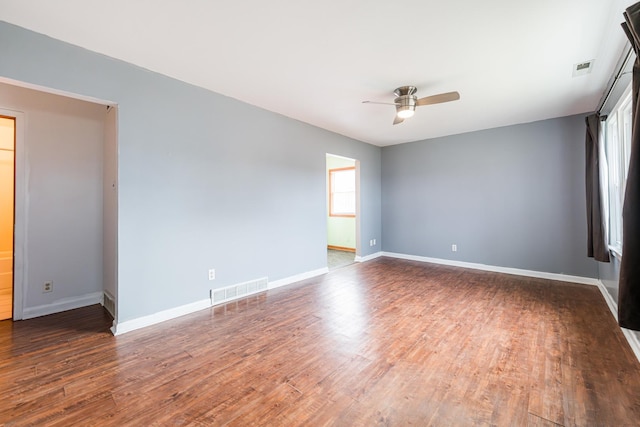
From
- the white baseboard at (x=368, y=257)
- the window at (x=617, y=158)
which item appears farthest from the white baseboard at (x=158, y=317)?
the window at (x=617, y=158)

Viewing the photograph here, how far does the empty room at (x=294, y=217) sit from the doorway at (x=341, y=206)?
7.57 ft

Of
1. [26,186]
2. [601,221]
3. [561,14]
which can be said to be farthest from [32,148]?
[601,221]

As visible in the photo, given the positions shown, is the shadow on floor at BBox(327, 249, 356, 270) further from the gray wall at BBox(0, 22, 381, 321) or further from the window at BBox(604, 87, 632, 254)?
the window at BBox(604, 87, 632, 254)

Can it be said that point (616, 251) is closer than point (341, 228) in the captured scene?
Yes

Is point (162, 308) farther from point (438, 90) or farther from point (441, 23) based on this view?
point (438, 90)

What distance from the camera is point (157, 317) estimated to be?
2.84 m

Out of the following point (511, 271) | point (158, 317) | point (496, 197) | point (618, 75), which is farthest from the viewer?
point (496, 197)

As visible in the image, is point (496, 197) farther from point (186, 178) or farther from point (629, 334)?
point (186, 178)

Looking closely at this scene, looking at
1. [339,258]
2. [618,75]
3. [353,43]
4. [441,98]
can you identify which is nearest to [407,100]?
[441,98]

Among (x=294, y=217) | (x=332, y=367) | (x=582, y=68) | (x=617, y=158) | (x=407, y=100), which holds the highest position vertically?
(x=582, y=68)

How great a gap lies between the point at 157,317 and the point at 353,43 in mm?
3274

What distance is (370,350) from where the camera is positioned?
2314 millimetres

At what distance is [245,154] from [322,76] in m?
1.45

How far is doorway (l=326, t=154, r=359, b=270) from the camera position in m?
7.16
